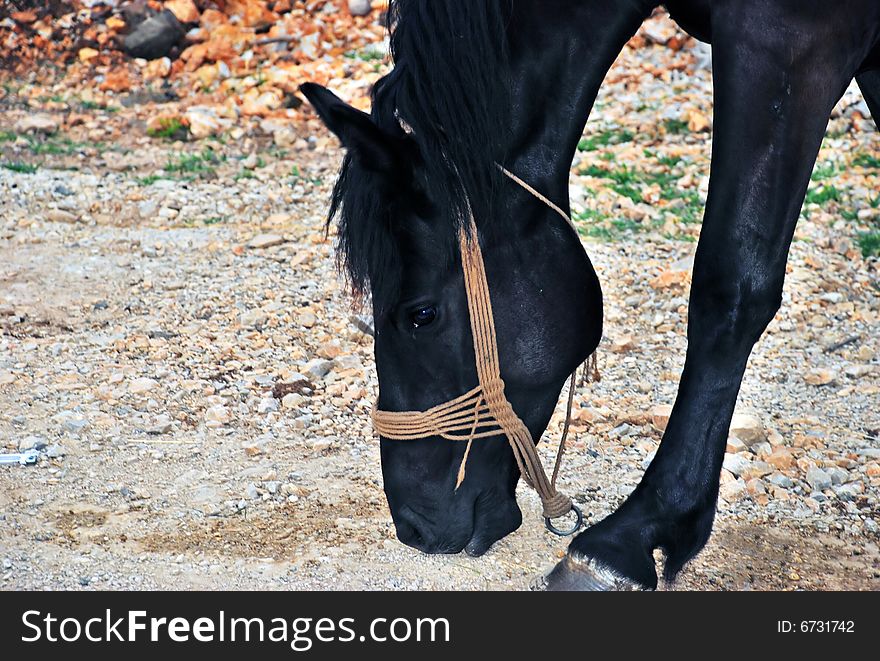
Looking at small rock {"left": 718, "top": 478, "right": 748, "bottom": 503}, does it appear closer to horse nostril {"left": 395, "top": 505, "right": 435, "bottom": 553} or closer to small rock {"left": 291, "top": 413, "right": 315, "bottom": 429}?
horse nostril {"left": 395, "top": 505, "right": 435, "bottom": 553}

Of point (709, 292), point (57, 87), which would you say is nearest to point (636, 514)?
point (709, 292)

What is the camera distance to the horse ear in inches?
79.4

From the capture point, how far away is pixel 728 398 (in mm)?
2404

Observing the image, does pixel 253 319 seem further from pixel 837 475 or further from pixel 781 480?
pixel 837 475

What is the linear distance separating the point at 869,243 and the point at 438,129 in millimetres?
3658

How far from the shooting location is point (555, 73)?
2379 millimetres

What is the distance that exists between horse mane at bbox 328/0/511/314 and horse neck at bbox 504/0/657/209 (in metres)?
0.08

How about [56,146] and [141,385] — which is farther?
[56,146]

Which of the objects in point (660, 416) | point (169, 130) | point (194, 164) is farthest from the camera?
point (169, 130)

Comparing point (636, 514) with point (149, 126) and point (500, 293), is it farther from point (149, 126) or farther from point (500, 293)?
point (149, 126)

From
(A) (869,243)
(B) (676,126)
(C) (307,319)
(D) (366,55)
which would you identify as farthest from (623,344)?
(D) (366,55)

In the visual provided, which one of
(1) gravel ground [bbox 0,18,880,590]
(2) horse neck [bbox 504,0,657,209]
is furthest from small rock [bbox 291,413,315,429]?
(2) horse neck [bbox 504,0,657,209]

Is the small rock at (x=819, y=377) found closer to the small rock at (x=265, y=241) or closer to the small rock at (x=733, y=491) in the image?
the small rock at (x=733, y=491)

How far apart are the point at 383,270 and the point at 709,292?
722 mm
